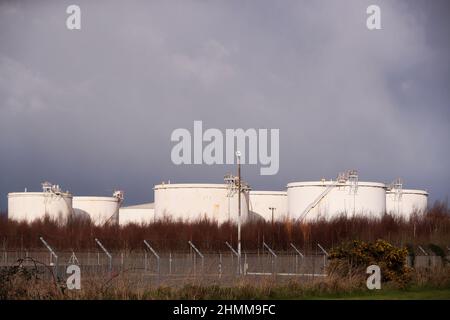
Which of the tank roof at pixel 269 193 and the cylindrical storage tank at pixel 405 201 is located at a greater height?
the tank roof at pixel 269 193

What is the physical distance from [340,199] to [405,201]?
1004 centimetres

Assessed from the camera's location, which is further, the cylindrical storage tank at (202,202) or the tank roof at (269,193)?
the tank roof at (269,193)

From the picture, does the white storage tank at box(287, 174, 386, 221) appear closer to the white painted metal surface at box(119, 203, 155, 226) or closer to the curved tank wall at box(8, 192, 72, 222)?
the white painted metal surface at box(119, 203, 155, 226)

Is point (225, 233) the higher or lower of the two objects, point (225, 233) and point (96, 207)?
the lower

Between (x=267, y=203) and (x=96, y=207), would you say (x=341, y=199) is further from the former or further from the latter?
(x=96, y=207)

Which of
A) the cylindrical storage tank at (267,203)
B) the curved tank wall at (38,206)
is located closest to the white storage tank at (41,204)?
the curved tank wall at (38,206)

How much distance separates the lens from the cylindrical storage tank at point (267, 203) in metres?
73.4

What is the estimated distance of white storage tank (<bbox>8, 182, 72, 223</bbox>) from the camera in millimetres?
72312

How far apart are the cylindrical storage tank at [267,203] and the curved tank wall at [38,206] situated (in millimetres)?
18066

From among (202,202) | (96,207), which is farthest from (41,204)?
(202,202)

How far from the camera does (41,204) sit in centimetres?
7256

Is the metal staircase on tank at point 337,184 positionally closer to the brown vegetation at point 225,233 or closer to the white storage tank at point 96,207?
the brown vegetation at point 225,233

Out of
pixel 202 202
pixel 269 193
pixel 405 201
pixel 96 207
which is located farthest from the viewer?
pixel 96 207
